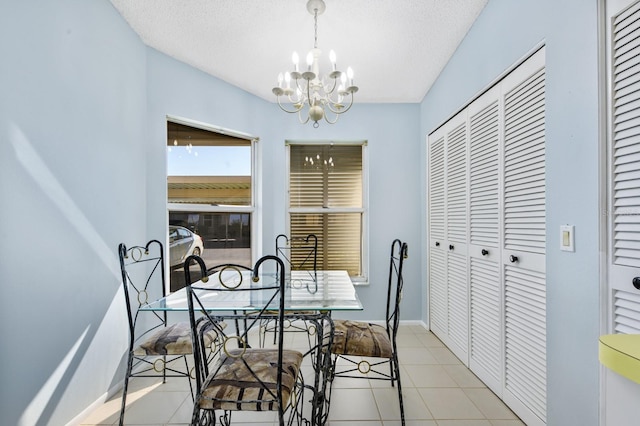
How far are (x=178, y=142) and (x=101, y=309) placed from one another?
1568 mm

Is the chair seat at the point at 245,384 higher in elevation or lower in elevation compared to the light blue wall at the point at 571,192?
lower

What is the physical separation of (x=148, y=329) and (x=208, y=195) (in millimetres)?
1288

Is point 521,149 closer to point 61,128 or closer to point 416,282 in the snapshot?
point 416,282

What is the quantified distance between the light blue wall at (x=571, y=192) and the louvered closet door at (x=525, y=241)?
0.09m

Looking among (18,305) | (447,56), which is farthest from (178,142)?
(447,56)

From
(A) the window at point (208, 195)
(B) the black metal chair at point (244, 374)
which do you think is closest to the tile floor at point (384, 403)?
(B) the black metal chair at point (244, 374)

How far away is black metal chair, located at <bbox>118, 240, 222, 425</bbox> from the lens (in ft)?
5.90

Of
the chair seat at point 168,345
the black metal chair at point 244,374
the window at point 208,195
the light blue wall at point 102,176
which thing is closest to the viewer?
the black metal chair at point 244,374

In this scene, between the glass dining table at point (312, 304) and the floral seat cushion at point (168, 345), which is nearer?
the glass dining table at point (312, 304)

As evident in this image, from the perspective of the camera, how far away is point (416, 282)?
3.64 m

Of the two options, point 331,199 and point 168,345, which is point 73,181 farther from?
point 331,199

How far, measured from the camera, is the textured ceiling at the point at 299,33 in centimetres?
212

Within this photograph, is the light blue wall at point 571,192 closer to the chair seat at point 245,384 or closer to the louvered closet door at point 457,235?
the louvered closet door at point 457,235

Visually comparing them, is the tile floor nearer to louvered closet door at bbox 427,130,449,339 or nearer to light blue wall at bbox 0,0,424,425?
light blue wall at bbox 0,0,424,425
